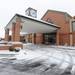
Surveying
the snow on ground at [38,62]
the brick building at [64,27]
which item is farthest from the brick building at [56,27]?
the snow on ground at [38,62]

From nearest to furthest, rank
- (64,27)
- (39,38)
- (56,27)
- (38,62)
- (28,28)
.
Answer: (38,62) < (56,27) < (28,28) < (64,27) < (39,38)

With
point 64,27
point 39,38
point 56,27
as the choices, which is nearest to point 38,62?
point 56,27

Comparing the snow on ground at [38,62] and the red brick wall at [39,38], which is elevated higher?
the red brick wall at [39,38]

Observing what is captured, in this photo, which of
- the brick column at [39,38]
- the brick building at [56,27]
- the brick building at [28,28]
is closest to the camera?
the brick building at [28,28]

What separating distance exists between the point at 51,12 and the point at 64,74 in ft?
114

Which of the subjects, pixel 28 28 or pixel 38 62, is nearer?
pixel 38 62

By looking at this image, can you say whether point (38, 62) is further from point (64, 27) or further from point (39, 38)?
point (39, 38)

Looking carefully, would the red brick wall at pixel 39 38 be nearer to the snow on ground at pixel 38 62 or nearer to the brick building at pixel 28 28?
the brick building at pixel 28 28

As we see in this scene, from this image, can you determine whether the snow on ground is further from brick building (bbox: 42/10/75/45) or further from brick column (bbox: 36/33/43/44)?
brick column (bbox: 36/33/43/44)

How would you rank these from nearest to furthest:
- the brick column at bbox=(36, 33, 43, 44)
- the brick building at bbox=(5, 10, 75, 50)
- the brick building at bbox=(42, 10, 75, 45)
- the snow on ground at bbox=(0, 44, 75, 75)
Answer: the snow on ground at bbox=(0, 44, 75, 75) → the brick building at bbox=(5, 10, 75, 50) → the brick building at bbox=(42, 10, 75, 45) → the brick column at bbox=(36, 33, 43, 44)

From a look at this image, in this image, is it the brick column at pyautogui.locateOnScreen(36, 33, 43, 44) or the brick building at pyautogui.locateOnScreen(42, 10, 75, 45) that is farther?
the brick column at pyautogui.locateOnScreen(36, 33, 43, 44)

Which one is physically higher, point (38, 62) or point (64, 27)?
point (64, 27)

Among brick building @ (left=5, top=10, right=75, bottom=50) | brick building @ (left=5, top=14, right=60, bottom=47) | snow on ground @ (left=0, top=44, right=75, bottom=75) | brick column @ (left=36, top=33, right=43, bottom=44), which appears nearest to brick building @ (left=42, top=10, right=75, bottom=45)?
brick building @ (left=5, top=10, right=75, bottom=50)

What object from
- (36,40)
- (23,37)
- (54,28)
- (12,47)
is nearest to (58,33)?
(54,28)
